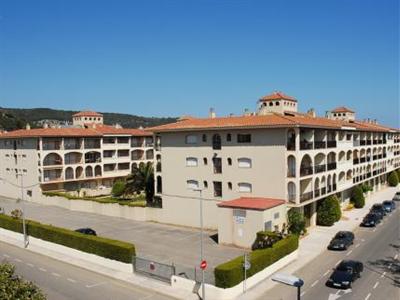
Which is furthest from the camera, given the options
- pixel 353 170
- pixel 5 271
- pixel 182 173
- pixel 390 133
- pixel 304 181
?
pixel 390 133

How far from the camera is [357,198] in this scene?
191 ft

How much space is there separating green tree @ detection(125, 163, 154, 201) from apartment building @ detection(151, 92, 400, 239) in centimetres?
421

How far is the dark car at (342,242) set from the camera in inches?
1453

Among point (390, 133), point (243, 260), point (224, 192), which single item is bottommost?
point (243, 260)

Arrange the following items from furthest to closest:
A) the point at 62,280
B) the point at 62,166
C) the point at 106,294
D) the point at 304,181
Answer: the point at 62,166, the point at 304,181, the point at 62,280, the point at 106,294

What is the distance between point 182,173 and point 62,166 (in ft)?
99.8

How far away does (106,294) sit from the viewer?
2741 cm

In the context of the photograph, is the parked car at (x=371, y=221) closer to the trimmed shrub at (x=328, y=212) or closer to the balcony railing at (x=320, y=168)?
the trimmed shrub at (x=328, y=212)

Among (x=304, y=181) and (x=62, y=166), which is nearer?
(x=304, y=181)

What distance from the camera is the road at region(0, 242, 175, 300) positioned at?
89.2 ft

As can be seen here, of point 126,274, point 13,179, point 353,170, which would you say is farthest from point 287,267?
point 13,179

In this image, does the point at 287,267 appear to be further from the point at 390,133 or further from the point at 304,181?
the point at 390,133

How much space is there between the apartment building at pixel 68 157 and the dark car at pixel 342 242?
42426 mm

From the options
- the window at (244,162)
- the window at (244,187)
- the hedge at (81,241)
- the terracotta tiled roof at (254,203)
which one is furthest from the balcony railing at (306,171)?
the hedge at (81,241)
